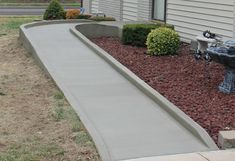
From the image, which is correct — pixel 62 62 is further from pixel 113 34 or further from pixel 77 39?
pixel 113 34

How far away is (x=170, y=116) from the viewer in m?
7.85

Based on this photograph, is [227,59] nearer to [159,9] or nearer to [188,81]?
[188,81]

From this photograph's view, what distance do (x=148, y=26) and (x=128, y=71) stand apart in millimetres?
4069

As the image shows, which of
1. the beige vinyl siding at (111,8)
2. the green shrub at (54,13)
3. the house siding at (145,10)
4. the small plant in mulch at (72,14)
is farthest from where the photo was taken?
the green shrub at (54,13)

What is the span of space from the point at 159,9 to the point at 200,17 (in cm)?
328

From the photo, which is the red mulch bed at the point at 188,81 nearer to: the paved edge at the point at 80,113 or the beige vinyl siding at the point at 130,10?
the paved edge at the point at 80,113

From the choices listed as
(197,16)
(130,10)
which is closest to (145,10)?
(130,10)

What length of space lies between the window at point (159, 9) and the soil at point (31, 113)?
485cm

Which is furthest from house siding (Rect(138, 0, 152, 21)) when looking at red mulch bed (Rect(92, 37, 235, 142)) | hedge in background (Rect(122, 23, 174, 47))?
red mulch bed (Rect(92, 37, 235, 142))

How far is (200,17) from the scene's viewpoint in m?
13.5

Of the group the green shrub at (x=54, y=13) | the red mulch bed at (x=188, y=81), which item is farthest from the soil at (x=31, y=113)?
the green shrub at (x=54, y=13)

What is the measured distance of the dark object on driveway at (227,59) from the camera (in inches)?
333

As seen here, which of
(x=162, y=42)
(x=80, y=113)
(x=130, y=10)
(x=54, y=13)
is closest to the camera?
(x=80, y=113)

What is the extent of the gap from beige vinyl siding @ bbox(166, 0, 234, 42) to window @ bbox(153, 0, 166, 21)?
775 millimetres
